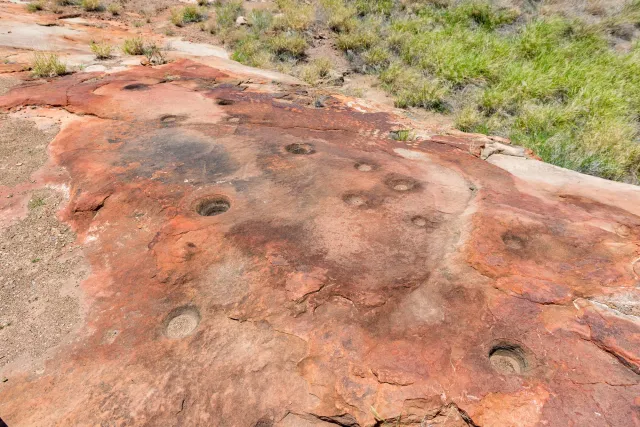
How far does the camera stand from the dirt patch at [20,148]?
3189 millimetres

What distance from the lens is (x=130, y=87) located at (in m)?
4.64

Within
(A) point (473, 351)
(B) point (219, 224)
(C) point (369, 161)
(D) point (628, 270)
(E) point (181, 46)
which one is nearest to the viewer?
(A) point (473, 351)

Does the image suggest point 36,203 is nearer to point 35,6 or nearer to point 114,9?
point 35,6

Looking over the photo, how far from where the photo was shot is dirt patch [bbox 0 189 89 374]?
197 centimetres

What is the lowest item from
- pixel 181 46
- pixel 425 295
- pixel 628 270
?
pixel 181 46

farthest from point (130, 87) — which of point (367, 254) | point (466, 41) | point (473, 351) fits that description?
point (466, 41)

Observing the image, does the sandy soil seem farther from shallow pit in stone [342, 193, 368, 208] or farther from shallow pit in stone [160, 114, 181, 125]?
shallow pit in stone [342, 193, 368, 208]

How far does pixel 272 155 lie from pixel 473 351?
2.10 metres

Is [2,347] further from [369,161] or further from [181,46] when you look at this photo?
[181,46]

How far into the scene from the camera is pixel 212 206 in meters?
2.73

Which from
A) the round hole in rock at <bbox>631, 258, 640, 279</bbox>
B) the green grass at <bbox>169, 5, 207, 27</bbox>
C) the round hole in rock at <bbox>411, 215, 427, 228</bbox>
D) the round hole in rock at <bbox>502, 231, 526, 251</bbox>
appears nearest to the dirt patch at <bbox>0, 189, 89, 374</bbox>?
the round hole in rock at <bbox>411, 215, 427, 228</bbox>

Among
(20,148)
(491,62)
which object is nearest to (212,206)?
(20,148)

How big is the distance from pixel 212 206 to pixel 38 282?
1061 millimetres

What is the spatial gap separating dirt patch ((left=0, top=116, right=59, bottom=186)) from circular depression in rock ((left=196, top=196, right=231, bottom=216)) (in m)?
1.53
